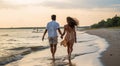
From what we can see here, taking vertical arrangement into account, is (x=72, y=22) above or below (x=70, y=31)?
above

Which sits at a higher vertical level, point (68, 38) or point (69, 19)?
point (69, 19)

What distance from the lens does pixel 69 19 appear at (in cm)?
1188

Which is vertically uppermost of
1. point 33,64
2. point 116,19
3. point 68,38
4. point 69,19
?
point 69,19

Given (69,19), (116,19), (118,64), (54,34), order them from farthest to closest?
(116,19) → (54,34) → (69,19) → (118,64)

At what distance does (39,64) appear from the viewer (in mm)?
12250

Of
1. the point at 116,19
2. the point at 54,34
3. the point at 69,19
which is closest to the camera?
the point at 69,19

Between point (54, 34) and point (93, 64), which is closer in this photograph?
point (93, 64)

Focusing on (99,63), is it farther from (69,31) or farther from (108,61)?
(69,31)

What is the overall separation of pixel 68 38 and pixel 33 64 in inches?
68.2

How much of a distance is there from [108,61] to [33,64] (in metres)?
2.90

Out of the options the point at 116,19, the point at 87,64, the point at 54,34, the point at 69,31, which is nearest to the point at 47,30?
the point at 54,34

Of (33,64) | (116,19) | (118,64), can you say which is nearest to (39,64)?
(33,64)

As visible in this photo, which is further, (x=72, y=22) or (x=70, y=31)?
(x=70, y=31)

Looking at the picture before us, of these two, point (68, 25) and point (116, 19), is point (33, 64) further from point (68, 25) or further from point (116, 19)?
point (116, 19)
